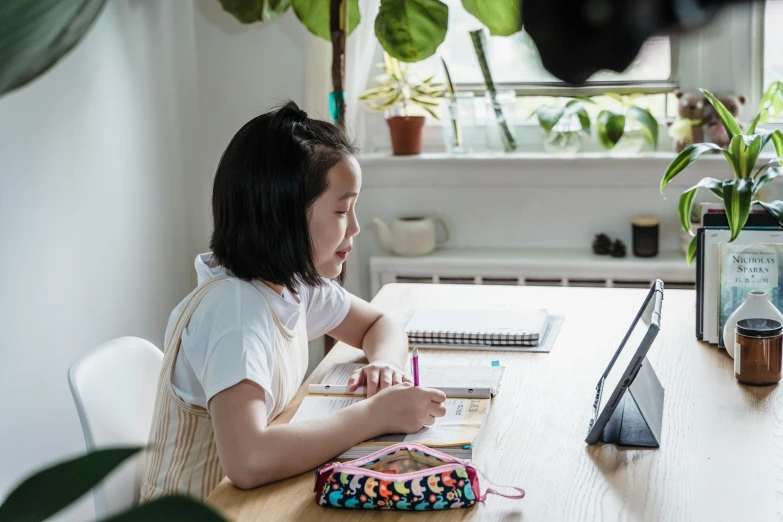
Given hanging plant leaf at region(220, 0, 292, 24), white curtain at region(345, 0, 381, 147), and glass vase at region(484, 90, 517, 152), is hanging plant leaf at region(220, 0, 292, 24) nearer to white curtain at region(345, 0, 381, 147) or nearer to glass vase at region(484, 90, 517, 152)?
white curtain at region(345, 0, 381, 147)

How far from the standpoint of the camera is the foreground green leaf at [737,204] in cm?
150

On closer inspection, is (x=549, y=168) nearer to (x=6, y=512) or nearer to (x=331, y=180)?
(x=331, y=180)

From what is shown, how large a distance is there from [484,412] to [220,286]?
0.40 meters

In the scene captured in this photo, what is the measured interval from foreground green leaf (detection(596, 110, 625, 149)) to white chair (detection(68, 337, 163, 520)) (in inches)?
58.2

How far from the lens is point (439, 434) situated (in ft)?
3.84

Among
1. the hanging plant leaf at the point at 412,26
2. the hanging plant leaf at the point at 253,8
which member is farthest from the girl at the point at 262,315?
the hanging plant leaf at the point at 253,8

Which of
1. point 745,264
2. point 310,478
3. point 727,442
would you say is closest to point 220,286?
point 310,478

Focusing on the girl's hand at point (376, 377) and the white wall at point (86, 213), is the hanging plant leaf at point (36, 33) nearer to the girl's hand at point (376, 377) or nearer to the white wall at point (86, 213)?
the girl's hand at point (376, 377)

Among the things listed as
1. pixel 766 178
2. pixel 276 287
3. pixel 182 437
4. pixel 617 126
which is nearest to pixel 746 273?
pixel 766 178

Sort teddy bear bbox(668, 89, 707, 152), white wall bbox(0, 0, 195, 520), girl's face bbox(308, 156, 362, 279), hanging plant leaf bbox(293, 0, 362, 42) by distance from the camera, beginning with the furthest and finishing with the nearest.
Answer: teddy bear bbox(668, 89, 707, 152), hanging plant leaf bbox(293, 0, 362, 42), white wall bbox(0, 0, 195, 520), girl's face bbox(308, 156, 362, 279)

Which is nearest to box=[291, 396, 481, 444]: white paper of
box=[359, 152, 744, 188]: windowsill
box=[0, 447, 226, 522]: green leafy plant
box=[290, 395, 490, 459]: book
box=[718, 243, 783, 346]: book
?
box=[290, 395, 490, 459]: book

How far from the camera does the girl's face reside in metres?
1.32

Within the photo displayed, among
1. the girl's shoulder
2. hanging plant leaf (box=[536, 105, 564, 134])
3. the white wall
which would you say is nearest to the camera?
the girl's shoulder

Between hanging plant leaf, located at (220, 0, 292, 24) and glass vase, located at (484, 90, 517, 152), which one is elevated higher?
hanging plant leaf, located at (220, 0, 292, 24)
